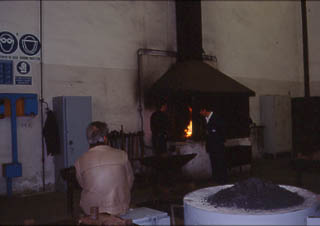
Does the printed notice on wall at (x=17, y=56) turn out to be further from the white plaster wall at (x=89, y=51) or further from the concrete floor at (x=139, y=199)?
the concrete floor at (x=139, y=199)

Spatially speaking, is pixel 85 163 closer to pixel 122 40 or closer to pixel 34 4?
pixel 34 4

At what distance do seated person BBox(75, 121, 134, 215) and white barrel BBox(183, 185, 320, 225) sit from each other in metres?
0.59

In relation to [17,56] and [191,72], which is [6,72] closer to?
[17,56]

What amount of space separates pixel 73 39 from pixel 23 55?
1.04 m

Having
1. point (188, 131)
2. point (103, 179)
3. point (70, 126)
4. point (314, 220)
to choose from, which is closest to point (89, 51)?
point (70, 126)

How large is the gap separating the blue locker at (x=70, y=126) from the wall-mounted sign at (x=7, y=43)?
1136 millimetres

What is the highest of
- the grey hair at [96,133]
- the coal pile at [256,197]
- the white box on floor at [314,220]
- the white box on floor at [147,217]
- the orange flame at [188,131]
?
the grey hair at [96,133]

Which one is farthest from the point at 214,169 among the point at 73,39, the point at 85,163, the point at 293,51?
the point at 293,51

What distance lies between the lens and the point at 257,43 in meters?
10.7

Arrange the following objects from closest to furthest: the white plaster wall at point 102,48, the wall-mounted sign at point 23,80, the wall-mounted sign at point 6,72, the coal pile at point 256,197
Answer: the coal pile at point 256,197 → the wall-mounted sign at point 6,72 → the wall-mounted sign at point 23,80 → the white plaster wall at point 102,48

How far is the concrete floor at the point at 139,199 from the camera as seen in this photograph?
516 cm

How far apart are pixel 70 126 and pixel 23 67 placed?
1.35 metres

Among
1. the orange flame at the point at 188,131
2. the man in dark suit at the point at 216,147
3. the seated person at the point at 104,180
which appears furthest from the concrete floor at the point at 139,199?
the seated person at the point at 104,180

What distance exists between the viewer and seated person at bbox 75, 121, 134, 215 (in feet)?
10.2
